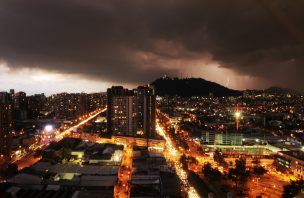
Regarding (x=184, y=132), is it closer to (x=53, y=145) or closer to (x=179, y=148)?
(x=179, y=148)

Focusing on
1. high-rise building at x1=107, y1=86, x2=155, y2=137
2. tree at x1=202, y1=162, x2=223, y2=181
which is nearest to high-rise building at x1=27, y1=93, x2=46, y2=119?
high-rise building at x1=107, y1=86, x2=155, y2=137

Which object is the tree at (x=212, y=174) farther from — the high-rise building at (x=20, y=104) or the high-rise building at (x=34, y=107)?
the high-rise building at (x=34, y=107)

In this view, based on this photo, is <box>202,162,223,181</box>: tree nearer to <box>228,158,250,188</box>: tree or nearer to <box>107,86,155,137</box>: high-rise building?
<box>228,158,250,188</box>: tree

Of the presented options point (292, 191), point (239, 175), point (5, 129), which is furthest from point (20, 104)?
point (292, 191)

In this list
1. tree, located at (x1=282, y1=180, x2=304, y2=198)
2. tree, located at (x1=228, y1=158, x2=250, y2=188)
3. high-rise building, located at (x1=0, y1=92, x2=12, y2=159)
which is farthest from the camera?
high-rise building, located at (x1=0, y1=92, x2=12, y2=159)

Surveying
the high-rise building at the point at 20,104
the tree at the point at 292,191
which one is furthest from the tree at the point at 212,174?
the high-rise building at the point at 20,104
